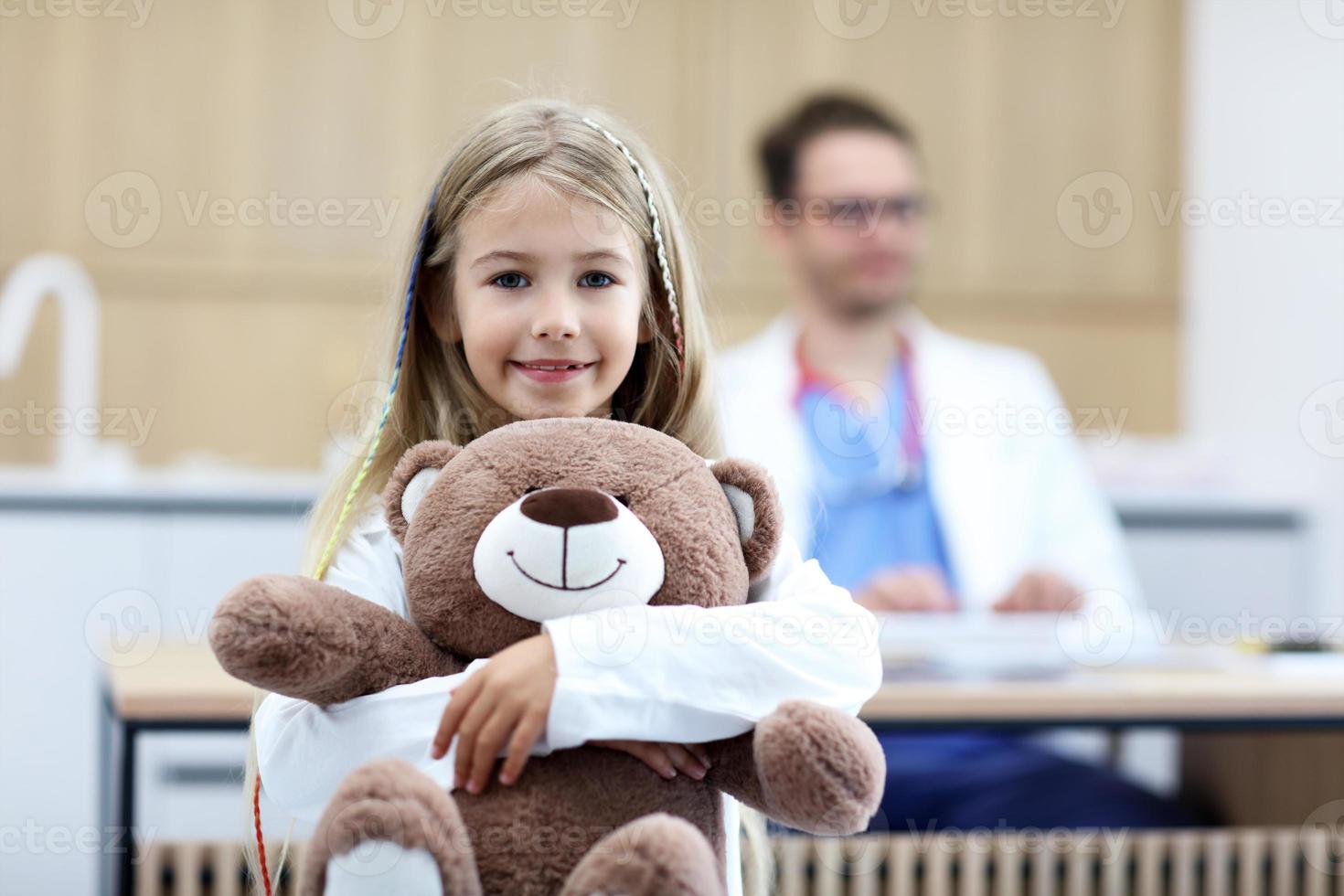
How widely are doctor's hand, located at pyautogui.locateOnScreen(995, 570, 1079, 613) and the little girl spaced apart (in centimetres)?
87

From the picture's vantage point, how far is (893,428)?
2.06 metres

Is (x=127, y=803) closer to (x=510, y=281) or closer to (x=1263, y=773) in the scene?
(x=510, y=281)

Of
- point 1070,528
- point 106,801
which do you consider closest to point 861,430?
point 1070,528

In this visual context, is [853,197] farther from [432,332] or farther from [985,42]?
[432,332]

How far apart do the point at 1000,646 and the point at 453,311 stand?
2.48 feet

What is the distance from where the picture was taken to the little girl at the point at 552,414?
652 millimetres

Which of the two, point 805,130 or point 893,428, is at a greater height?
point 805,130

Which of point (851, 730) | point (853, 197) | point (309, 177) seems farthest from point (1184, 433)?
point (851, 730)

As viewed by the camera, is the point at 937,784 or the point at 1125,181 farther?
the point at 1125,181

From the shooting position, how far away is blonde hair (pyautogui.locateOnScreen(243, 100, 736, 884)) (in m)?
0.82

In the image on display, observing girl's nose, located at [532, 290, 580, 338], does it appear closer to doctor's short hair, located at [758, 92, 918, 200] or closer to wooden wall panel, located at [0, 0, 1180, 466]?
doctor's short hair, located at [758, 92, 918, 200]

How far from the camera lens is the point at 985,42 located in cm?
301

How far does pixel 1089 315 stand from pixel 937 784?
160 centimetres

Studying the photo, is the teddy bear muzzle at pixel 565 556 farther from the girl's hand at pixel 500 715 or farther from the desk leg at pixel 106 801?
the desk leg at pixel 106 801
